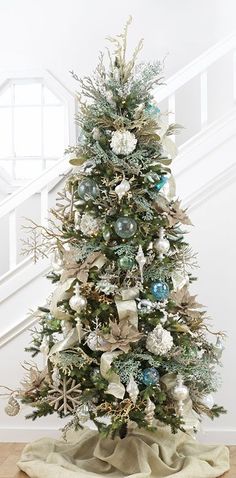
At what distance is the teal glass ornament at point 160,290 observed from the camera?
3.80 metres

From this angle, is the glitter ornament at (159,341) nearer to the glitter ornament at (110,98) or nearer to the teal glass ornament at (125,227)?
the teal glass ornament at (125,227)

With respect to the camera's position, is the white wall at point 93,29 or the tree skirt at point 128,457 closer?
the tree skirt at point 128,457

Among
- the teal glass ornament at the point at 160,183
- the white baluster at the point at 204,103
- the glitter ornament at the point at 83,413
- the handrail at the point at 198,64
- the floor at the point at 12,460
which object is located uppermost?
the handrail at the point at 198,64

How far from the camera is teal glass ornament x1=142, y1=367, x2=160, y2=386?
12.3 feet

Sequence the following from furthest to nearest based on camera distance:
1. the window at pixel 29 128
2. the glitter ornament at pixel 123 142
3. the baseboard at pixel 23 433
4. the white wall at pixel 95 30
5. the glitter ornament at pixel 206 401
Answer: the window at pixel 29 128
the white wall at pixel 95 30
the baseboard at pixel 23 433
the glitter ornament at pixel 206 401
the glitter ornament at pixel 123 142

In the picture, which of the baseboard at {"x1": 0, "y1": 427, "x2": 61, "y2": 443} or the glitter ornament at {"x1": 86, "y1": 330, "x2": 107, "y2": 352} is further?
the baseboard at {"x1": 0, "y1": 427, "x2": 61, "y2": 443}

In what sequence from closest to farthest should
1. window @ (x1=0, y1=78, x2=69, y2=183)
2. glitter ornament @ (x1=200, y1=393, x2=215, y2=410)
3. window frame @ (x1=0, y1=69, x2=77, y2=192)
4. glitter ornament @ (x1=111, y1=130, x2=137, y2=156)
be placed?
glitter ornament @ (x1=111, y1=130, x2=137, y2=156) → glitter ornament @ (x1=200, y1=393, x2=215, y2=410) → window frame @ (x1=0, y1=69, x2=77, y2=192) → window @ (x1=0, y1=78, x2=69, y2=183)

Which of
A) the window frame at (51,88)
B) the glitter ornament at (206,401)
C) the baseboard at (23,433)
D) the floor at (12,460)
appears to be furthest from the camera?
the window frame at (51,88)

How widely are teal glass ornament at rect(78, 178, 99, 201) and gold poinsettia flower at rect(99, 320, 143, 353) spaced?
57 centimetres

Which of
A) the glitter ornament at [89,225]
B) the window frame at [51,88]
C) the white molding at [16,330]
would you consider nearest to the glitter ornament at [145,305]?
the glitter ornament at [89,225]

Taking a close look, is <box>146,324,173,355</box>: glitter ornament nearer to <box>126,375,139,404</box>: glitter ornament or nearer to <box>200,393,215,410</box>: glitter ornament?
<box>126,375,139,404</box>: glitter ornament

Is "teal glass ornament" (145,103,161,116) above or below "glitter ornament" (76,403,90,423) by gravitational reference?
above

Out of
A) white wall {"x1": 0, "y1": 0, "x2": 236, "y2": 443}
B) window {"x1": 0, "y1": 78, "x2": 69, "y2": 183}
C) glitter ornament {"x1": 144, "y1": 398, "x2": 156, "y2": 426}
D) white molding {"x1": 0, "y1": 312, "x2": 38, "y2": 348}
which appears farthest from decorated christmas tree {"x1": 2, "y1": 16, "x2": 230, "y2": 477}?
window {"x1": 0, "y1": 78, "x2": 69, "y2": 183}

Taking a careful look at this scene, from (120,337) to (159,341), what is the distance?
170 millimetres
